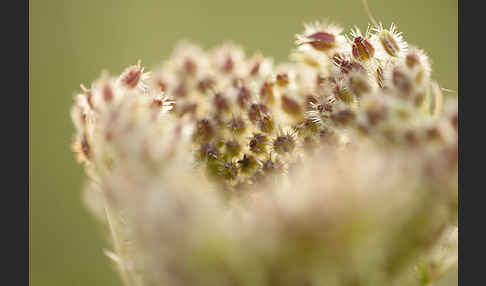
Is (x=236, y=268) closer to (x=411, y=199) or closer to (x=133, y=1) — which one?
(x=411, y=199)

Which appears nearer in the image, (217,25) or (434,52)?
(434,52)

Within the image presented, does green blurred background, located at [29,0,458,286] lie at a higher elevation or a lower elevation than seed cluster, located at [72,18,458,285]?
higher

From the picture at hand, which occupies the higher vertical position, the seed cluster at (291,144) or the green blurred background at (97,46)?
the green blurred background at (97,46)

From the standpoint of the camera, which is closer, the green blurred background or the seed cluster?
the seed cluster

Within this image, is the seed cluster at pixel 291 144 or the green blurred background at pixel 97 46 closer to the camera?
the seed cluster at pixel 291 144

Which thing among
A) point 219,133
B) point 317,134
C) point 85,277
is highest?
point 85,277

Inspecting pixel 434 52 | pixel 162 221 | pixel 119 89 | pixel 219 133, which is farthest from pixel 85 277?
pixel 434 52

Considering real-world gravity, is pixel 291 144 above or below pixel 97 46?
below

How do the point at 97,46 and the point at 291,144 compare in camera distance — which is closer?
the point at 291,144
